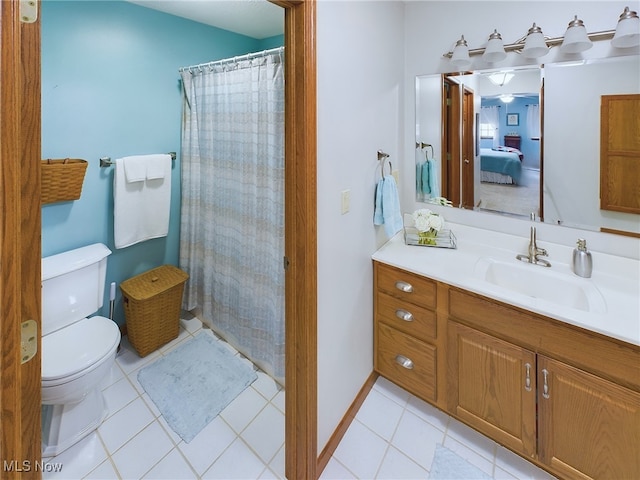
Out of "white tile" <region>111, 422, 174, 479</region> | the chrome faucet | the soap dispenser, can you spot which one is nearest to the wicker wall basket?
→ "white tile" <region>111, 422, 174, 479</region>

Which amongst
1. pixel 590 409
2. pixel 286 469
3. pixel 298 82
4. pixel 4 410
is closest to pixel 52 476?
pixel 286 469

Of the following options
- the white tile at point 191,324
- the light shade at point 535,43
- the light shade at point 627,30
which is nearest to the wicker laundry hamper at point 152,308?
the white tile at point 191,324

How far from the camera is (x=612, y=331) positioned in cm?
113

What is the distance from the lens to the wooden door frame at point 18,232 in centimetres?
54

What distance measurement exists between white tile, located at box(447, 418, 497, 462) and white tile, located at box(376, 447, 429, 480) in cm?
27

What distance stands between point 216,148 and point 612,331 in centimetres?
225

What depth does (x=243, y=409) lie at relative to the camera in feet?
6.08

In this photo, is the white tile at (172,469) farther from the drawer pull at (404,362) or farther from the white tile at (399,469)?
the drawer pull at (404,362)

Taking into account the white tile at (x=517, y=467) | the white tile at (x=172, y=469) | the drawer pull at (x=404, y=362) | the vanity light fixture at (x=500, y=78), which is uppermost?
the vanity light fixture at (x=500, y=78)

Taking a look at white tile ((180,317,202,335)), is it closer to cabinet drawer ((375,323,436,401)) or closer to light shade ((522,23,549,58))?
cabinet drawer ((375,323,436,401))

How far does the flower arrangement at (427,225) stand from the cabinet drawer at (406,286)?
32 centimetres

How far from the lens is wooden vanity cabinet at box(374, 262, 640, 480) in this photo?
118cm

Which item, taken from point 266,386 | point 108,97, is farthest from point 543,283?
point 108,97

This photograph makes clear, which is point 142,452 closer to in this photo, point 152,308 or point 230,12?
point 152,308
